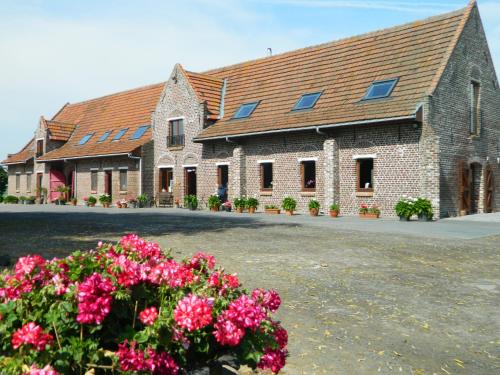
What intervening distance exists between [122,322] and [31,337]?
50cm

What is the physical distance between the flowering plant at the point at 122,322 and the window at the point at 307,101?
2065 centimetres

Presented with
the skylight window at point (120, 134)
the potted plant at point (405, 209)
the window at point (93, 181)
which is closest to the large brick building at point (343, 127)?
the potted plant at point (405, 209)

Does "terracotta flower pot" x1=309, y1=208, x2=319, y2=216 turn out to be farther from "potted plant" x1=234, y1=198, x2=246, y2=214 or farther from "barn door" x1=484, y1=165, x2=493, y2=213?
"barn door" x1=484, y1=165, x2=493, y2=213

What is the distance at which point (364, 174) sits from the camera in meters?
20.9

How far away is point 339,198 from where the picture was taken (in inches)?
843

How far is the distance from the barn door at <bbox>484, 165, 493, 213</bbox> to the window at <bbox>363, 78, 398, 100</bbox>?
20.5 feet

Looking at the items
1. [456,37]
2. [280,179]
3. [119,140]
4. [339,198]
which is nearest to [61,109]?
[119,140]

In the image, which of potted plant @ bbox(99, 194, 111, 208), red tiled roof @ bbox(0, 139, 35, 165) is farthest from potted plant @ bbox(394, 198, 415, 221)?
red tiled roof @ bbox(0, 139, 35, 165)

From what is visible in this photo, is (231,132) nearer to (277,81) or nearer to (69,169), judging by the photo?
(277,81)

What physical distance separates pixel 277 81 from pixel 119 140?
39.9ft

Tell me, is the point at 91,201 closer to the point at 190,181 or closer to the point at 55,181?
the point at 55,181

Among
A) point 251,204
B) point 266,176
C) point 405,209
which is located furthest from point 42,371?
point 266,176

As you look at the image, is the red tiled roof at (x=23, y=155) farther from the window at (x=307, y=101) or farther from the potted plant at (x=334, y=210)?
the potted plant at (x=334, y=210)

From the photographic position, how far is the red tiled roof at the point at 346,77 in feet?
64.7
